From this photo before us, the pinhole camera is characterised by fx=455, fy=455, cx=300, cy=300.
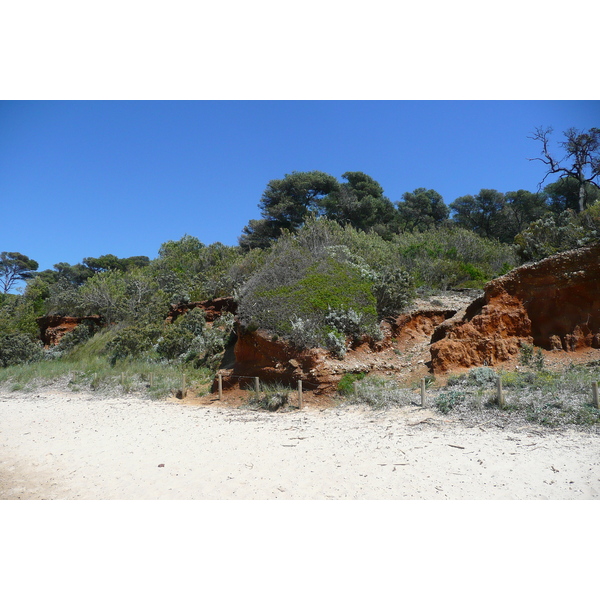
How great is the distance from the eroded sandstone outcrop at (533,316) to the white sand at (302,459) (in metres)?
3.06

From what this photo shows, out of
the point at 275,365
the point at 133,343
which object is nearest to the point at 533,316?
the point at 275,365

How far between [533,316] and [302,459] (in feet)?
24.4

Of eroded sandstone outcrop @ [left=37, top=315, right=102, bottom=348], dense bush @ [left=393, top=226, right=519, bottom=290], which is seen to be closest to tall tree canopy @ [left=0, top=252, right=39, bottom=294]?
eroded sandstone outcrop @ [left=37, top=315, right=102, bottom=348]

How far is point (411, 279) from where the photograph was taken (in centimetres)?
1477

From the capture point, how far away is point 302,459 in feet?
22.9

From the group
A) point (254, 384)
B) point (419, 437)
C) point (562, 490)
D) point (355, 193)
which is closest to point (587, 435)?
point (562, 490)

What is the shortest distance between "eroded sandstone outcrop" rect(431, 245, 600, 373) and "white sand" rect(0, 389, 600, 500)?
10.0 ft

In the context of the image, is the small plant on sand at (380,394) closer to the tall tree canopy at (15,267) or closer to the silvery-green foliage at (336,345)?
the silvery-green foliage at (336,345)

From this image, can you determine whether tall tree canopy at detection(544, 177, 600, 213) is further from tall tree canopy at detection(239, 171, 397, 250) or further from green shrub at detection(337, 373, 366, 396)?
green shrub at detection(337, 373, 366, 396)

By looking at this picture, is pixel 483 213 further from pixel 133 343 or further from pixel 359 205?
pixel 133 343

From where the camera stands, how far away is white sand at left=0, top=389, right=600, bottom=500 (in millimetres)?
5609

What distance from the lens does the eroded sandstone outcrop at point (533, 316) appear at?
10.4 meters

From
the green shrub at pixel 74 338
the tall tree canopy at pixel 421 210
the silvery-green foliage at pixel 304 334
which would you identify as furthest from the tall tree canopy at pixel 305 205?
the silvery-green foliage at pixel 304 334

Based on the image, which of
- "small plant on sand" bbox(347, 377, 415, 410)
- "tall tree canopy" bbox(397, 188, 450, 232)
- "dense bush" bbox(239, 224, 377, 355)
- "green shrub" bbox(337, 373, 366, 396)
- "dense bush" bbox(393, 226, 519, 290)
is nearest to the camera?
"small plant on sand" bbox(347, 377, 415, 410)
